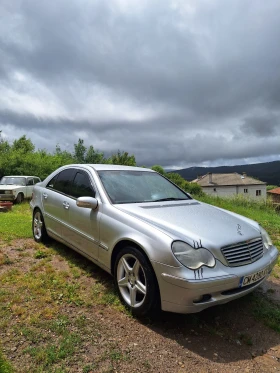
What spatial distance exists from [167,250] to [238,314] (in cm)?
134

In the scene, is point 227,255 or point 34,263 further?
point 34,263

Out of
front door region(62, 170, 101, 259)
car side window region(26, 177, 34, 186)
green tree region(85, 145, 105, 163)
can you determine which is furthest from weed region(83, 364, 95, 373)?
green tree region(85, 145, 105, 163)

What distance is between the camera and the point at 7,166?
19031 mm

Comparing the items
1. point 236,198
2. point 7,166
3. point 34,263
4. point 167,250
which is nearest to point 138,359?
point 167,250

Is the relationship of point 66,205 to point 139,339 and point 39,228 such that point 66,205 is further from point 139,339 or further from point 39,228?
point 139,339

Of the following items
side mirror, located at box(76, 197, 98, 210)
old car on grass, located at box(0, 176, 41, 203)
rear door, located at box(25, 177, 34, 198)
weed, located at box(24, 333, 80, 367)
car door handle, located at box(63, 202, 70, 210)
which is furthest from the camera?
rear door, located at box(25, 177, 34, 198)

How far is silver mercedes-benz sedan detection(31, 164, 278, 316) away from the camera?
2.38 metres

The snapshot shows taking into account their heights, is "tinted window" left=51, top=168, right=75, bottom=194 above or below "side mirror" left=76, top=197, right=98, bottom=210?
above

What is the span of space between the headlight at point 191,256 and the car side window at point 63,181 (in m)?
2.35

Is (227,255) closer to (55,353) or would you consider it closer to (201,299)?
(201,299)

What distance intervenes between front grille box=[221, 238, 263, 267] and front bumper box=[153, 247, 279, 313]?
0.28ft

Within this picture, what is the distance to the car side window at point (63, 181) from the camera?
14.1 feet

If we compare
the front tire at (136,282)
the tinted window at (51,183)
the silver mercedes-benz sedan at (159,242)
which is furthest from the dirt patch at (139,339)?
the tinted window at (51,183)

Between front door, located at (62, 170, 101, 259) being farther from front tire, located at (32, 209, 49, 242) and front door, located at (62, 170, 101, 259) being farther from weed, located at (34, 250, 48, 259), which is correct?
front tire, located at (32, 209, 49, 242)
